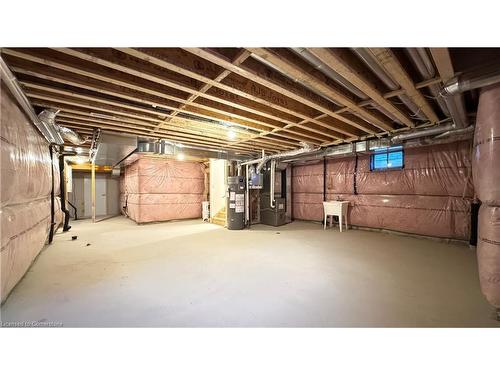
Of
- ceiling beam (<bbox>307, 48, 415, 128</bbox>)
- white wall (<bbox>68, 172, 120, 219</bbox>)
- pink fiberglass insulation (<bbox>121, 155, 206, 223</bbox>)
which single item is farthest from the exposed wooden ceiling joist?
white wall (<bbox>68, 172, 120, 219</bbox>)

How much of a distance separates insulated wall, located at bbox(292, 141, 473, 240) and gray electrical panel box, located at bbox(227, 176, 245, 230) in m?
2.48

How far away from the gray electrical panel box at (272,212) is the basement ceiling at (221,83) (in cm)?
287

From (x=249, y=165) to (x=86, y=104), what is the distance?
162 inches

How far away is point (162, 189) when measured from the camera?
21.8 feet

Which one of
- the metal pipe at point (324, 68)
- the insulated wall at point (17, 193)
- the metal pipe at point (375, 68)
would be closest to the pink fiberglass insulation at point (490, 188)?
the metal pipe at point (375, 68)

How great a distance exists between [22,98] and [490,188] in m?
4.29

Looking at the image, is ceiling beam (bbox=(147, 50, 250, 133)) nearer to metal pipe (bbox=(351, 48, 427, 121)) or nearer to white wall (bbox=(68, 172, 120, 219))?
metal pipe (bbox=(351, 48, 427, 121))

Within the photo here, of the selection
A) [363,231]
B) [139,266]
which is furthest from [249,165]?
[139,266]

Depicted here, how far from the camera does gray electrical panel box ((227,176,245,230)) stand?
→ 541 cm

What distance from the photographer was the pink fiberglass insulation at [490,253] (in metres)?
1.51

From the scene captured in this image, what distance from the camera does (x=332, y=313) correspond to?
1669mm

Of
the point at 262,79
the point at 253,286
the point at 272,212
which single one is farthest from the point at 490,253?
the point at 272,212

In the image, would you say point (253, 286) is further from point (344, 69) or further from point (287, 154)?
point (287, 154)
